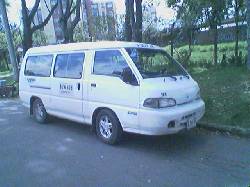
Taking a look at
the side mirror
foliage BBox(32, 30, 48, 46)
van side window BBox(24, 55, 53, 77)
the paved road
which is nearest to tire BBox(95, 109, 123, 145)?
the paved road

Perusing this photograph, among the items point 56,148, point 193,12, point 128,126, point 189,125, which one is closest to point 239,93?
point 189,125

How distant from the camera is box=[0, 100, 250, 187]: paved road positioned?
510 centimetres

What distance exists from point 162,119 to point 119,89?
1.04 meters

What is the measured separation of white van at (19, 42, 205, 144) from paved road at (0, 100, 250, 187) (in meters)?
0.44

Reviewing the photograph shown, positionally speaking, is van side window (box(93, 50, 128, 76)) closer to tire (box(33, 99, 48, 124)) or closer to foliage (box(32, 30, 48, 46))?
tire (box(33, 99, 48, 124))

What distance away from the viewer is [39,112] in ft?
29.7

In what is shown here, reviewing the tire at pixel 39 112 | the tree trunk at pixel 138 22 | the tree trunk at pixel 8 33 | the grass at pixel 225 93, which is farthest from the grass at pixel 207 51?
the tire at pixel 39 112

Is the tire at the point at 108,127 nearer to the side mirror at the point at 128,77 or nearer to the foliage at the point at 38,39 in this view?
the side mirror at the point at 128,77

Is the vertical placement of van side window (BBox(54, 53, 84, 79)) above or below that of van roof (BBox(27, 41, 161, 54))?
below

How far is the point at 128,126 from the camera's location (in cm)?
624

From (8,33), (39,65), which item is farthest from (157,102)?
Result: (8,33)

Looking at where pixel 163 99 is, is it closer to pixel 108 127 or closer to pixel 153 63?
pixel 153 63

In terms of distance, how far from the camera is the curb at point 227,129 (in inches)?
268

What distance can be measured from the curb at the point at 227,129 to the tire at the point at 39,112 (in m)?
3.90
